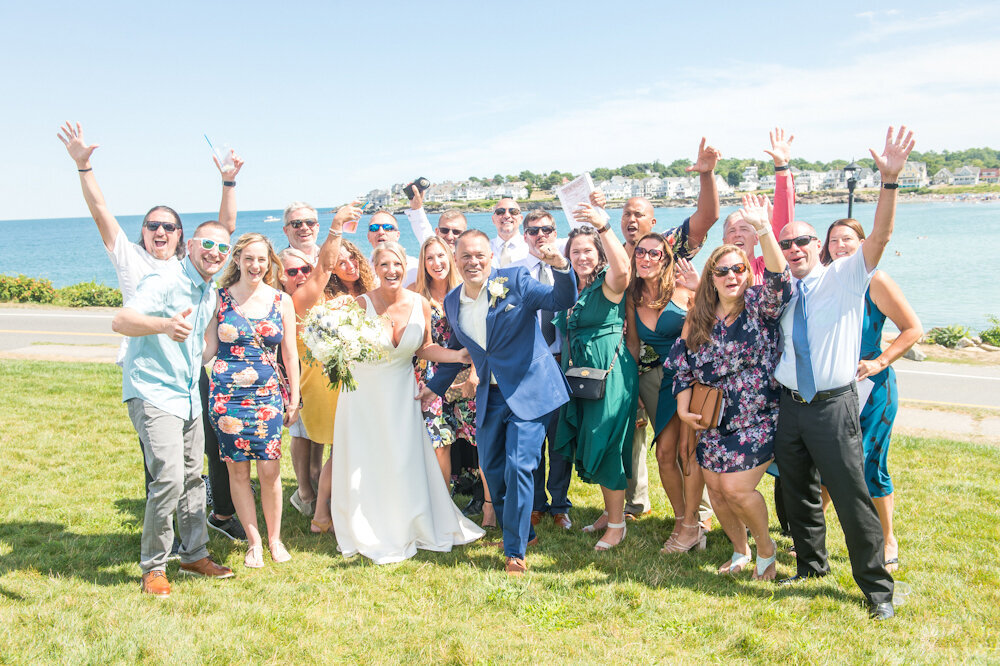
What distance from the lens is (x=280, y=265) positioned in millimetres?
5477

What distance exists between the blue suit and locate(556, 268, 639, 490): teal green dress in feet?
0.92

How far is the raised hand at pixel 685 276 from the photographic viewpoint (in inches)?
212

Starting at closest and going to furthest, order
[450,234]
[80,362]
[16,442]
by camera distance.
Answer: [450,234]
[16,442]
[80,362]

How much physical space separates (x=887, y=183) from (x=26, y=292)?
26.8 metres

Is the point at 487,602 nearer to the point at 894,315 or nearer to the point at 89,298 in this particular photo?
the point at 894,315

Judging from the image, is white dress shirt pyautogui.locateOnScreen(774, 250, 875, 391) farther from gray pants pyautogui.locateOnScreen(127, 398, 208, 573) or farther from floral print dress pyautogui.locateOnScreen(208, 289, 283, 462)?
gray pants pyautogui.locateOnScreen(127, 398, 208, 573)

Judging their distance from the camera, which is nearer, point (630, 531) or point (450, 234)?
point (630, 531)

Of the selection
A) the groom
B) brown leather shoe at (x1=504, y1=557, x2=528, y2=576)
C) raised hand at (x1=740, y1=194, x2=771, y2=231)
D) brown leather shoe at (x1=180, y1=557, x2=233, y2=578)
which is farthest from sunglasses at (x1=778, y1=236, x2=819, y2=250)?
brown leather shoe at (x1=180, y1=557, x2=233, y2=578)

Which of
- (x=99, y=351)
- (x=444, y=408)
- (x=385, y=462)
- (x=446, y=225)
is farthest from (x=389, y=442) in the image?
(x=99, y=351)

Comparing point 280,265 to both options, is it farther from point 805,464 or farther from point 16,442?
point 16,442

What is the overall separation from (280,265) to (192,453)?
163 centimetres

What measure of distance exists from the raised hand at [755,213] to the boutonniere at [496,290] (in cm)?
173

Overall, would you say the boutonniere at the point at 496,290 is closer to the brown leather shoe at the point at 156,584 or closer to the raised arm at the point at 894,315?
the raised arm at the point at 894,315

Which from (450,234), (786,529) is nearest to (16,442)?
(450,234)
